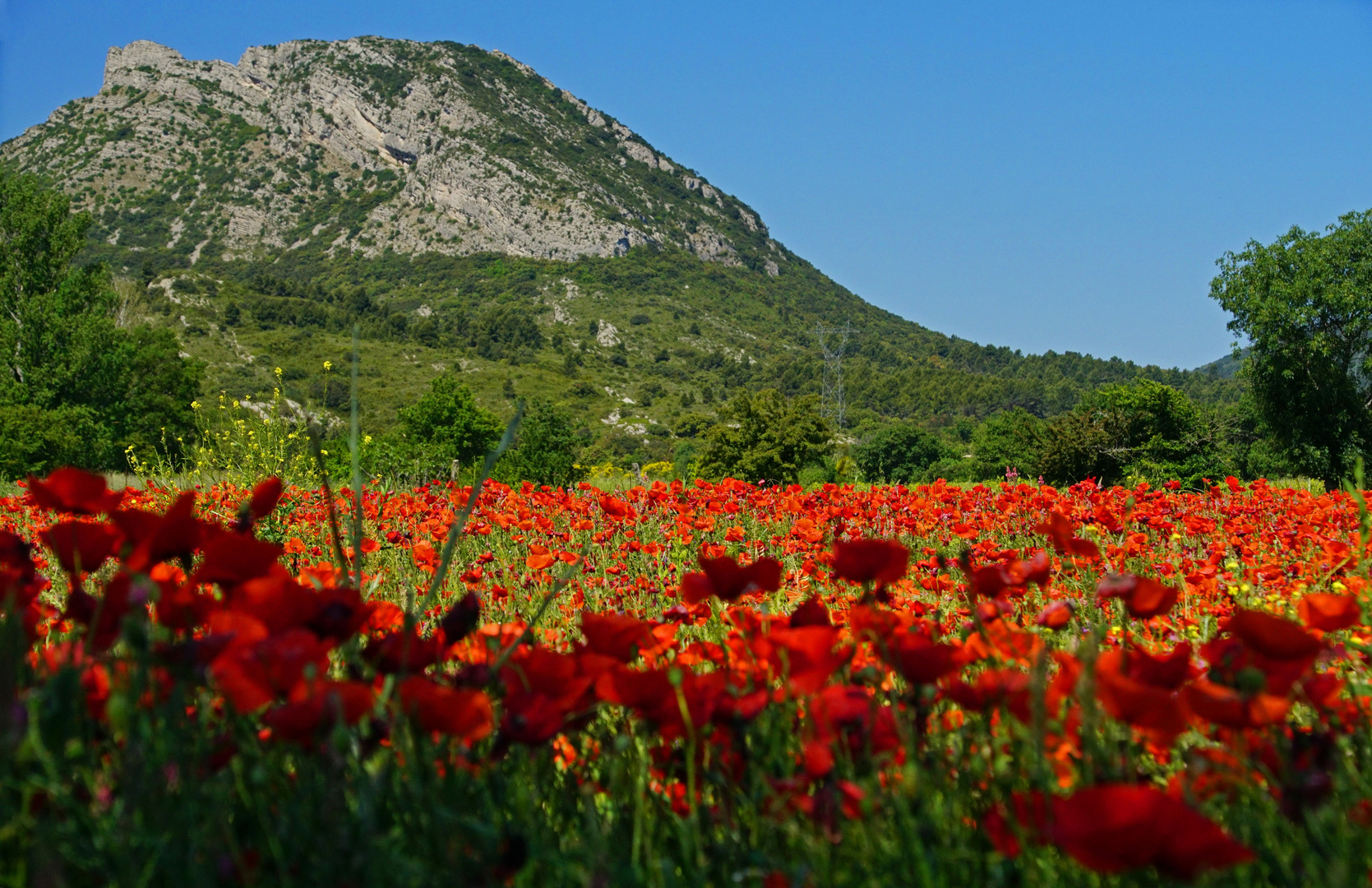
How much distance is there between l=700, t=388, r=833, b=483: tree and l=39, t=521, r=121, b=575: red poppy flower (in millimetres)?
16018

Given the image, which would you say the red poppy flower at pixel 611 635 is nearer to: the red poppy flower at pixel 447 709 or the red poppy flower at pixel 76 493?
the red poppy flower at pixel 447 709

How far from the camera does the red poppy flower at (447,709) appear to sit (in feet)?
2.44

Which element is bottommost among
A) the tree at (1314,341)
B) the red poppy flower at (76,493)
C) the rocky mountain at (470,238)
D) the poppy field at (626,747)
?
A: the poppy field at (626,747)

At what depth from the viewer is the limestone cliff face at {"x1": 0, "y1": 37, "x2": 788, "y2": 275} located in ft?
381

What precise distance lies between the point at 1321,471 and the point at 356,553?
30.4 metres

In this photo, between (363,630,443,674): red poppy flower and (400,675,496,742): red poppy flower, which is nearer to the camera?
(400,675,496,742): red poppy flower

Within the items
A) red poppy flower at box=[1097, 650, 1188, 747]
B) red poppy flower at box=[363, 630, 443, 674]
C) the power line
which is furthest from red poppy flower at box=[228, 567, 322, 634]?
the power line

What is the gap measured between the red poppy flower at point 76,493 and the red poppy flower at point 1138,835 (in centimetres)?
108

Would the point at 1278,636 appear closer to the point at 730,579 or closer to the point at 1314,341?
the point at 730,579

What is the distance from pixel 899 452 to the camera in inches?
1794

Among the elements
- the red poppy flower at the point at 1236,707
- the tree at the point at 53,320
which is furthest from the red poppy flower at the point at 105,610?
the tree at the point at 53,320

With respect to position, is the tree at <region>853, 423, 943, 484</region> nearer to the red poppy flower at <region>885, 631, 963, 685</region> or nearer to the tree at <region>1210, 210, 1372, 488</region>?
the tree at <region>1210, 210, 1372, 488</region>

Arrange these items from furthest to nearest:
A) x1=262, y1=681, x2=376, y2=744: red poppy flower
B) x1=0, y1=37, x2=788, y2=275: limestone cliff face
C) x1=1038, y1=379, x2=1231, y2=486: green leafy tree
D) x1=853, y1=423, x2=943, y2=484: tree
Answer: x1=0, y1=37, x2=788, y2=275: limestone cliff face
x1=853, y1=423, x2=943, y2=484: tree
x1=1038, y1=379, x2=1231, y2=486: green leafy tree
x1=262, y1=681, x2=376, y2=744: red poppy flower

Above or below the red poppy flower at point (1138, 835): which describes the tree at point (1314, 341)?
above
